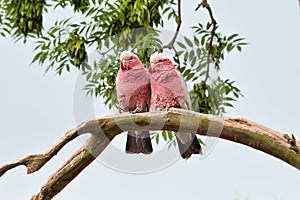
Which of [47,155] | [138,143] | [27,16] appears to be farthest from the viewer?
[27,16]

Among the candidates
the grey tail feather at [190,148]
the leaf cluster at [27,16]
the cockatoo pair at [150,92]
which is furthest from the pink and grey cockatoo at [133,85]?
the leaf cluster at [27,16]

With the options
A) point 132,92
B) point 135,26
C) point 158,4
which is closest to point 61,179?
point 132,92

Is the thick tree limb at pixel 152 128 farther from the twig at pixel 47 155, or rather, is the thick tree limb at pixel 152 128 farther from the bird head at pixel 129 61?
the bird head at pixel 129 61

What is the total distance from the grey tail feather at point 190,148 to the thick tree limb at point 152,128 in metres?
0.10

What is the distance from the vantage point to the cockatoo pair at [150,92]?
1.26m

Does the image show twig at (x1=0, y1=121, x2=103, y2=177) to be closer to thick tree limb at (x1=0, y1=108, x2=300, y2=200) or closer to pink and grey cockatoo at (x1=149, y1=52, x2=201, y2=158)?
thick tree limb at (x1=0, y1=108, x2=300, y2=200)

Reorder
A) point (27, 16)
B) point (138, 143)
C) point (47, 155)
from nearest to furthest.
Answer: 1. point (47, 155)
2. point (138, 143)
3. point (27, 16)

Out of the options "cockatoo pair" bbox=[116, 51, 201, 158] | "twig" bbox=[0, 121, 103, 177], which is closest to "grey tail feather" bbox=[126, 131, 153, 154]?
"cockatoo pair" bbox=[116, 51, 201, 158]

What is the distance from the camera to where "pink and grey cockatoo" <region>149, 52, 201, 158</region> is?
50.1 inches

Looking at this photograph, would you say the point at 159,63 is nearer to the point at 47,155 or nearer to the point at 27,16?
the point at 47,155

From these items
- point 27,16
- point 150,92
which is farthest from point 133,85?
point 27,16

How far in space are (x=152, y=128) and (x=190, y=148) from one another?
164 mm

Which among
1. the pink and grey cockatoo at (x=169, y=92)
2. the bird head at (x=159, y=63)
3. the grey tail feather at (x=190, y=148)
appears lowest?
the grey tail feather at (x=190, y=148)

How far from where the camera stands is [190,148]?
128cm
